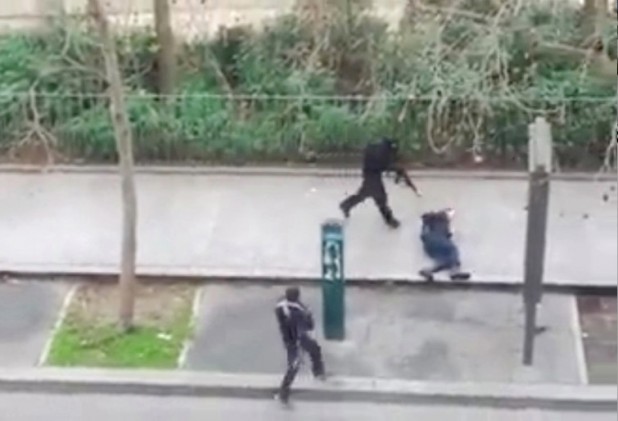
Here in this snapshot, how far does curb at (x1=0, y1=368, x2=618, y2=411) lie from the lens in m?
14.4

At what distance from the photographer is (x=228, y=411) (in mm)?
14430

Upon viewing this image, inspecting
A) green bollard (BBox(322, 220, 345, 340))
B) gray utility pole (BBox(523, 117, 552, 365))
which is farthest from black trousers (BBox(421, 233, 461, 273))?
gray utility pole (BBox(523, 117, 552, 365))

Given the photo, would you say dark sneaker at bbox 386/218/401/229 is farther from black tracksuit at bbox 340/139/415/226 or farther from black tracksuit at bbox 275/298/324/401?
black tracksuit at bbox 275/298/324/401

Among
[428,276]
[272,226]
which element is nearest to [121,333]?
[272,226]

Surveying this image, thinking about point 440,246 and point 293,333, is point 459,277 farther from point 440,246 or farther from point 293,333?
point 293,333

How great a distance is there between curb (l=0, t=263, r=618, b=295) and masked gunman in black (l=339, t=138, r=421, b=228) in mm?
1341

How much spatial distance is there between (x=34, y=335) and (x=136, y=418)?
187 centimetres

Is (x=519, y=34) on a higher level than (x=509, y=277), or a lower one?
higher

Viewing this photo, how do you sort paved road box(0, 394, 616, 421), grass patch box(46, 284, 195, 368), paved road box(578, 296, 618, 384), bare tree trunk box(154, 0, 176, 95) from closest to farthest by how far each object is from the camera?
paved road box(0, 394, 616, 421), paved road box(578, 296, 618, 384), grass patch box(46, 284, 195, 368), bare tree trunk box(154, 0, 176, 95)

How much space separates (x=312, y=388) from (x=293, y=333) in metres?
0.74

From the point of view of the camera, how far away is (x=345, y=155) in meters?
19.9

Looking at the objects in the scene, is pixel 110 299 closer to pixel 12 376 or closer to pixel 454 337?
pixel 12 376

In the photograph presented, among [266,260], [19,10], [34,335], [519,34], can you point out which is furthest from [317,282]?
[19,10]

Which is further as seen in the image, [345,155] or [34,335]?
[345,155]
